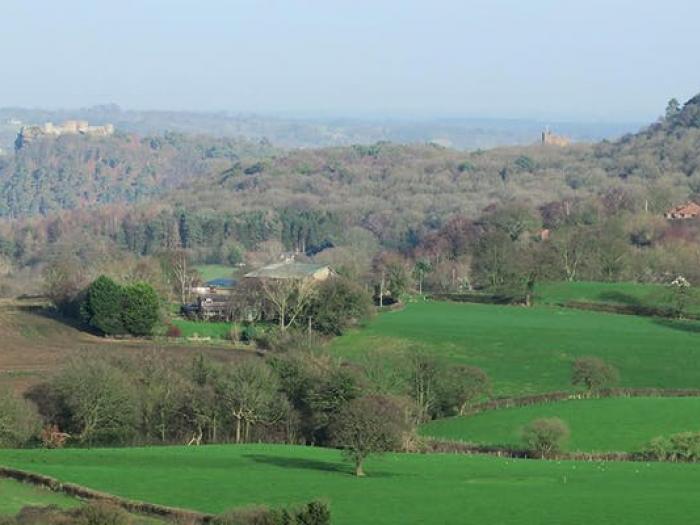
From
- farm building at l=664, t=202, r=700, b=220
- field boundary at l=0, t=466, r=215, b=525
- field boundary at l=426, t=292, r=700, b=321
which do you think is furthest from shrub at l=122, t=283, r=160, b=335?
farm building at l=664, t=202, r=700, b=220

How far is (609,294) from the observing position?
77062 mm

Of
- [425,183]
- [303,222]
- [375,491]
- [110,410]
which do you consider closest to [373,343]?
[110,410]

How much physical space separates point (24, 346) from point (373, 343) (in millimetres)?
15610

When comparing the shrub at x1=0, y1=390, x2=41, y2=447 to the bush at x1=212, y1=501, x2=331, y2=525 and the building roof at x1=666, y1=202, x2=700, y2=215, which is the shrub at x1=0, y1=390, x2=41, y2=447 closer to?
the bush at x1=212, y1=501, x2=331, y2=525

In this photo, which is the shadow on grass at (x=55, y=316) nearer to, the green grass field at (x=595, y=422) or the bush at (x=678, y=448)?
the green grass field at (x=595, y=422)

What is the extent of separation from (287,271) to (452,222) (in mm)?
38138

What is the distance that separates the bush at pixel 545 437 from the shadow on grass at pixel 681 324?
2772 cm

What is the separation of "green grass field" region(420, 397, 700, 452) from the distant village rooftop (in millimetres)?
31520

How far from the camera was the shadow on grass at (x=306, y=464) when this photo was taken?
1410 inches

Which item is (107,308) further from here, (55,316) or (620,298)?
(620,298)

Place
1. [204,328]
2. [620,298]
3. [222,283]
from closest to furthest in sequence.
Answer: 1. [204,328]
2. [620,298]
3. [222,283]

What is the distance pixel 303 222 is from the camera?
149250 millimetres

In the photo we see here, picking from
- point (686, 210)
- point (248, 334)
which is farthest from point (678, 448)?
point (686, 210)

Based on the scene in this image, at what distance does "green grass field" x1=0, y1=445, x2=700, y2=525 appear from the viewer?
29594mm
